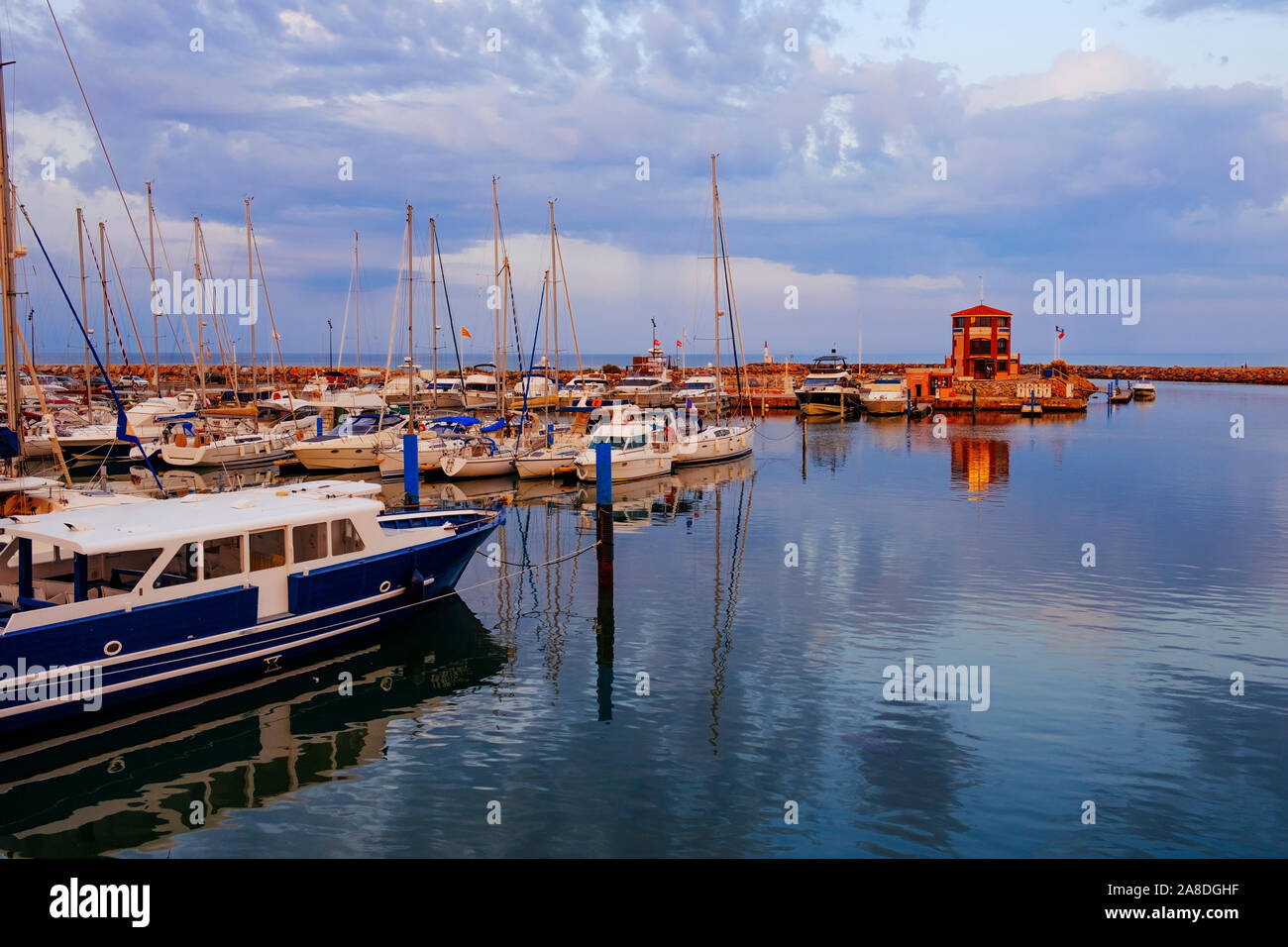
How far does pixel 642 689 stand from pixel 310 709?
19.1 feet

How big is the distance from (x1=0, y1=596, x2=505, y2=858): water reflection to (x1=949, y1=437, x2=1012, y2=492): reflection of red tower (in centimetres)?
3097

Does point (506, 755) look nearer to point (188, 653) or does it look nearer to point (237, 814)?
point (237, 814)

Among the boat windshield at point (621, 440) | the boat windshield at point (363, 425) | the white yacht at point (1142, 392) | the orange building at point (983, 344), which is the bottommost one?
the boat windshield at point (621, 440)

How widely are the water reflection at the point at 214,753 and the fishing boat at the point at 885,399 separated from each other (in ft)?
232

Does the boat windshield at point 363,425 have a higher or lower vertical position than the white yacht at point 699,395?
lower

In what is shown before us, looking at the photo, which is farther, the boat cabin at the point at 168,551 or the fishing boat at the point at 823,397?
the fishing boat at the point at 823,397

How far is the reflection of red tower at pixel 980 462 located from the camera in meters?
46.0

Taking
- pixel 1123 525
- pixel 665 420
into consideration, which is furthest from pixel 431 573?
pixel 665 420

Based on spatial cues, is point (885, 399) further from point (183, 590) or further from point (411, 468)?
point (183, 590)

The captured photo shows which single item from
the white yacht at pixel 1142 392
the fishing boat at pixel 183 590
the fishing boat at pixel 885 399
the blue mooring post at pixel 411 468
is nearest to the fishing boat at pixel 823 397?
the fishing boat at pixel 885 399

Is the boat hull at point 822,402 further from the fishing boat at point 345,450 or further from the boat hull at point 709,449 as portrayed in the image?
the fishing boat at point 345,450

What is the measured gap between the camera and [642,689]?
1775cm

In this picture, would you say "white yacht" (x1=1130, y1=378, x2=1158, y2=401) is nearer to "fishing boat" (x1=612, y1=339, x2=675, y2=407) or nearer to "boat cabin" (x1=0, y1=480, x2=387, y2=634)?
"fishing boat" (x1=612, y1=339, x2=675, y2=407)

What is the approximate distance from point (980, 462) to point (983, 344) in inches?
2206
